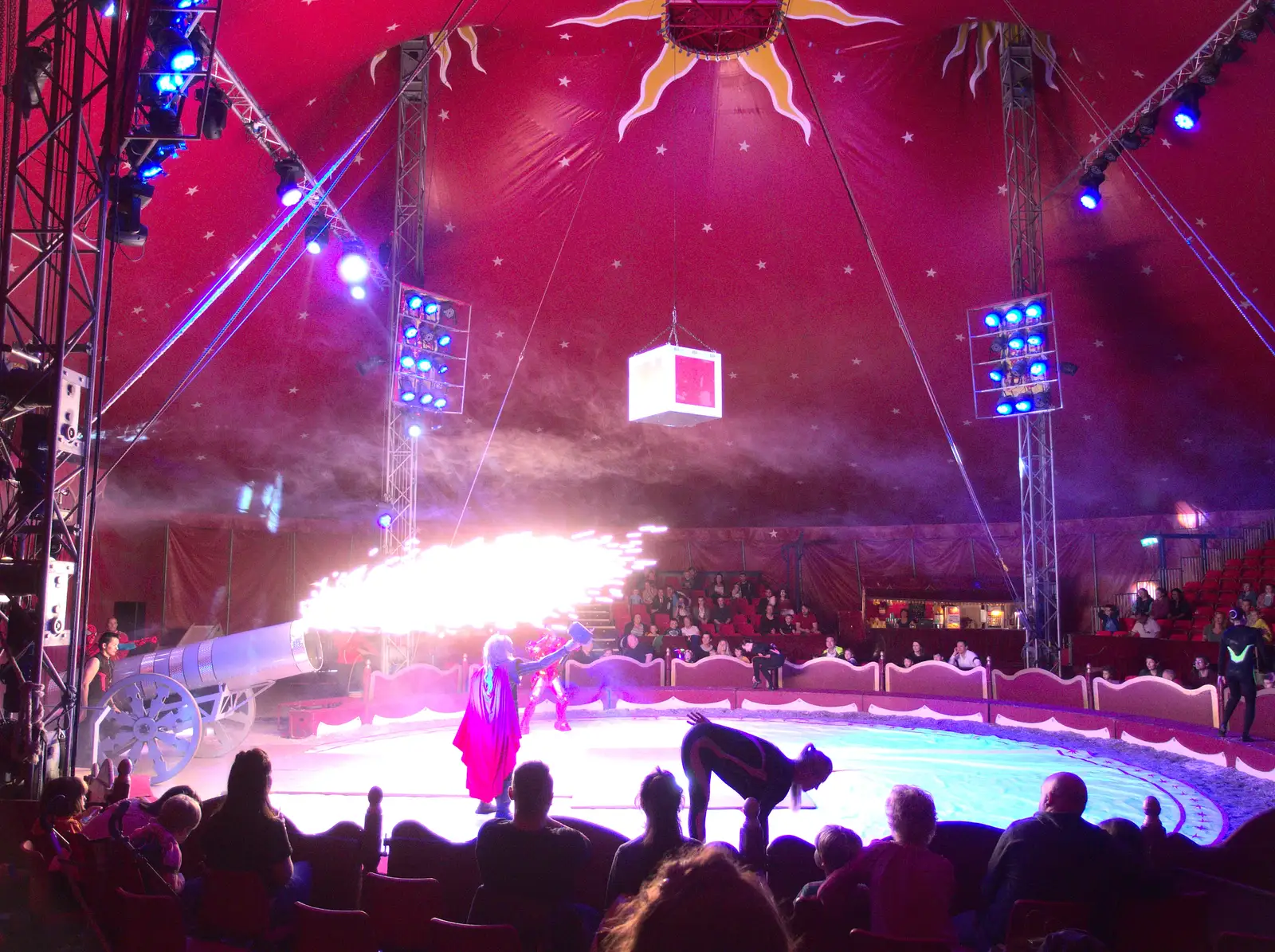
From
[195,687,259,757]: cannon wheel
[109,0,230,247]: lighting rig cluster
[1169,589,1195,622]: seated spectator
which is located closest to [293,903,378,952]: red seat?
[109,0,230,247]: lighting rig cluster

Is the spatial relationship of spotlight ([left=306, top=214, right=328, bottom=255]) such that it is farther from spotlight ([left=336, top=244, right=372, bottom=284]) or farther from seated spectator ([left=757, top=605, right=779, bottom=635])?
seated spectator ([left=757, top=605, right=779, bottom=635])

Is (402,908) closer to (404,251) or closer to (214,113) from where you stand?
(214,113)

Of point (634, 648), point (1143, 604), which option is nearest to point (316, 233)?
point (634, 648)

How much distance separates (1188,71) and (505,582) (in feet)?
53.1

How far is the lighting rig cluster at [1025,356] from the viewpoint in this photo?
44.9 ft

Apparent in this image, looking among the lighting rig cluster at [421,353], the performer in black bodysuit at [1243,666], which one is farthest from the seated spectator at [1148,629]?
the lighting rig cluster at [421,353]

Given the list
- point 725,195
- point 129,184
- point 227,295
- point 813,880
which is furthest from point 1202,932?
point 227,295

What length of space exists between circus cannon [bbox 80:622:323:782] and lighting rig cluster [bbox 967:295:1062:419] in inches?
424

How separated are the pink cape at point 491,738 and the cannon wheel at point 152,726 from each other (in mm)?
3266

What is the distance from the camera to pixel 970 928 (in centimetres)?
461

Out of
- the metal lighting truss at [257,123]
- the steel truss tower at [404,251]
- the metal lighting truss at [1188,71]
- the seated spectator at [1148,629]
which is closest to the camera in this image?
A: the metal lighting truss at [1188,71]

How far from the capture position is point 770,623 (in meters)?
20.5

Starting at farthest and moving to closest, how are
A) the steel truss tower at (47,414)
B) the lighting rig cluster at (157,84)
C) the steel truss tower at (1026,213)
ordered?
the steel truss tower at (1026,213) < the lighting rig cluster at (157,84) < the steel truss tower at (47,414)

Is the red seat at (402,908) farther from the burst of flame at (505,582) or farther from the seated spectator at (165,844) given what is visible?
the burst of flame at (505,582)
